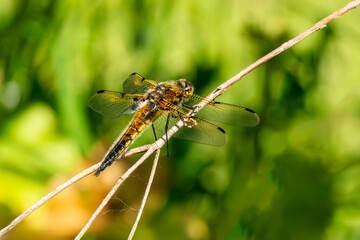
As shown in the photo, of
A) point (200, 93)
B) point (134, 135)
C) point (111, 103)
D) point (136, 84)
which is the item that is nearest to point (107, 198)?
point (134, 135)

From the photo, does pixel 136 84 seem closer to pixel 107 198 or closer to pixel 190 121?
pixel 190 121

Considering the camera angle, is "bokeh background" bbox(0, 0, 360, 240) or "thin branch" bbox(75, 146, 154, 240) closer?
"thin branch" bbox(75, 146, 154, 240)

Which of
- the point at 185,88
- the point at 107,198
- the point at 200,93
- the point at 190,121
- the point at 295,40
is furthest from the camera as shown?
the point at 200,93

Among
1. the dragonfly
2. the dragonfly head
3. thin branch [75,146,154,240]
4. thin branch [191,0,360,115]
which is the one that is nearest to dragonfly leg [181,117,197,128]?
the dragonfly

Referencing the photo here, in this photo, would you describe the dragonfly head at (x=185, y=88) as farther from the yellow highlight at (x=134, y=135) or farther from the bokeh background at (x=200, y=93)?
the yellow highlight at (x=134, y=135)

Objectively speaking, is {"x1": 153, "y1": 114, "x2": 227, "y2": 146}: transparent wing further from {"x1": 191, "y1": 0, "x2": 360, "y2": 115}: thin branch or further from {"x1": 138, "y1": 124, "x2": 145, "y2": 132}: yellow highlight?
{"x1": 191, "y1": 0, "x2": 360, "y2": 115}: thin branch

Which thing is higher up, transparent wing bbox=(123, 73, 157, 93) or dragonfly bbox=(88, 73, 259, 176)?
transparent wing bbox=(123, 73, 157, 93)

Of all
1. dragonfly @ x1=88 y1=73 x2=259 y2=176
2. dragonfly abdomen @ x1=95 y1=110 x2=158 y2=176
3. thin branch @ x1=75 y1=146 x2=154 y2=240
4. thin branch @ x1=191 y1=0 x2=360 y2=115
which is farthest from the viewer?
dragonfly @ x1=88 y1=73 x2=259 y2=176

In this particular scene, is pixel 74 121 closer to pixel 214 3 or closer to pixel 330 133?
pixel 214 3
